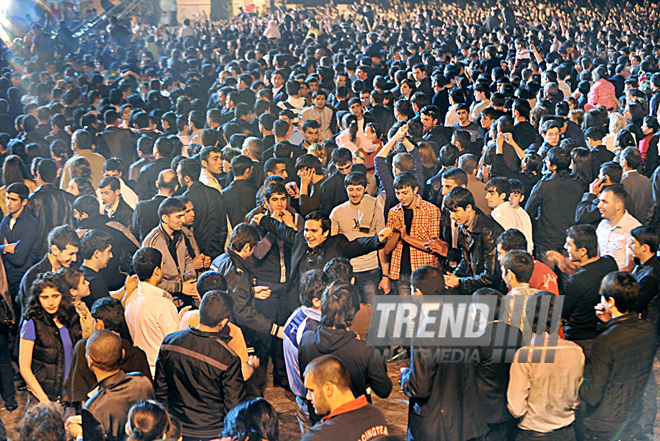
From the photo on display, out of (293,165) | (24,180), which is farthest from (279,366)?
(24,180)

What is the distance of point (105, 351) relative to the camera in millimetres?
3768

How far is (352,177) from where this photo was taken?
6.18 meters

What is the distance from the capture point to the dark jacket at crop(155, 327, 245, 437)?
4.11 m

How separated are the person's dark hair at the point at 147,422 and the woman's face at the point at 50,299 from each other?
1.43 m

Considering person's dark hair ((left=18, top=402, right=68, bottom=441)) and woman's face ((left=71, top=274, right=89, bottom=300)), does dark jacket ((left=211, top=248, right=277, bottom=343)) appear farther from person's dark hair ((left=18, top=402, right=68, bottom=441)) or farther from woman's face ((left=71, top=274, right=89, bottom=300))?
person's dark hair ((left=18, top=402, right=68, bottom=441))

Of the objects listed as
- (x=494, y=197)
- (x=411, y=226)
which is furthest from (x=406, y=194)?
(x=494, y=197)

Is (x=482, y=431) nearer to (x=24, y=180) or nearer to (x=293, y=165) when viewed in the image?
(x=293, y=165)

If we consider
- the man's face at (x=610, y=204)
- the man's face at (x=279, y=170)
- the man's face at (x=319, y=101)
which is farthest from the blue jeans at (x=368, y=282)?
the man's face at (x=319, y=101)

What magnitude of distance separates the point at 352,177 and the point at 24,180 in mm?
3614

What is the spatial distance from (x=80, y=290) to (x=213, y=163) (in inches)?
106

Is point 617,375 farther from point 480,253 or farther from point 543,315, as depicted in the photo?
point 480,253

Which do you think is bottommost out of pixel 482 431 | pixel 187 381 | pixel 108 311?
pixel 482 431

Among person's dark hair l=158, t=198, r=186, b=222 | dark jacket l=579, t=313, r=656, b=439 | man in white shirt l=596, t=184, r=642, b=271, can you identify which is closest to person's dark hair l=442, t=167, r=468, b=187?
man in white shirt l=596, t=184, r=642, b=271

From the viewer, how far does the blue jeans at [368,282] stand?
20.8 ft
